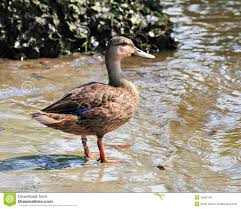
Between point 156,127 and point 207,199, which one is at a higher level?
point 207,199

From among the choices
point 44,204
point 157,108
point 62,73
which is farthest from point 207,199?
point 62,73

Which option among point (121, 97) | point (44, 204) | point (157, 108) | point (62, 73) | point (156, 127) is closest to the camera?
point (44, 204)

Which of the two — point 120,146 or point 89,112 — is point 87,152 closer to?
point 89,112

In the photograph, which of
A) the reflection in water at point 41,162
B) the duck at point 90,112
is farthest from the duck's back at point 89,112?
the reflection in water at point 41,162

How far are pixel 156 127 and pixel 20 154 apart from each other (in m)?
2.12

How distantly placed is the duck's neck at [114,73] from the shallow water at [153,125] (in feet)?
2.47

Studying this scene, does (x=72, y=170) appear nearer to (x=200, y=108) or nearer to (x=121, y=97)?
(x=121, y=97)

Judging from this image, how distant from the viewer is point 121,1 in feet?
39.8

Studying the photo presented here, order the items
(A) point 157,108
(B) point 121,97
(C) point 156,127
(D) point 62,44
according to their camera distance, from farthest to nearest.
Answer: (D) point 62,44 < (A) point 157,108 < (C) point 156,127 < (B) point 121,97

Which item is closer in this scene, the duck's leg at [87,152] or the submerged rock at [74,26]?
the duck's leg at [87,152]

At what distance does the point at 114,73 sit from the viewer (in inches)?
296

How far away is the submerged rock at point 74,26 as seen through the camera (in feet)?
37.2

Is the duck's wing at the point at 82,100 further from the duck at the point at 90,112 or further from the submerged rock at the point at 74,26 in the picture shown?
the submerged rock at the point at 74,26

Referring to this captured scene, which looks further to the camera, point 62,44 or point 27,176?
point 62,44
